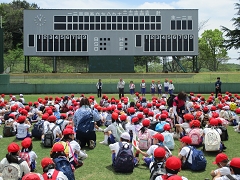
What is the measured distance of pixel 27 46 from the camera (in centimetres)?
3800

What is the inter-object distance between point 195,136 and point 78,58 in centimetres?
3871

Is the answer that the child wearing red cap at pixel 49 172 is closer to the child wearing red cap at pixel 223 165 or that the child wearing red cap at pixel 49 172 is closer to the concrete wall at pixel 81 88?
the child wearing red cap at pixel 223 165

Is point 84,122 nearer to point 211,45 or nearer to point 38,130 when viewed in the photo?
point 38,130

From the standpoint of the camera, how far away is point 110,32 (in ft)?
125

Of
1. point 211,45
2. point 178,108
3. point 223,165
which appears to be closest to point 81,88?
point 178,108

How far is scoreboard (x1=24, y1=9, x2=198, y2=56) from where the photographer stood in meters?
37.8

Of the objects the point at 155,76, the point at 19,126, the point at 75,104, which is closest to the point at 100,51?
the point at 155,76

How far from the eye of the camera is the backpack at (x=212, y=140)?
28.8ft

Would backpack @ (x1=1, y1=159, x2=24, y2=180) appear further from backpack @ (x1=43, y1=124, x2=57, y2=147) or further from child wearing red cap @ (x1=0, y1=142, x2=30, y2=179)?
backpack @ (x1=43, y1=124, x2=57, y2=147)

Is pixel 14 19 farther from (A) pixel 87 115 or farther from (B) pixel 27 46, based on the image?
(A) pixel 87 115

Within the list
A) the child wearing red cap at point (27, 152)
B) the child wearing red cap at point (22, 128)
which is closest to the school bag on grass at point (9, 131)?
the child wearing red cap at point (22, 128)

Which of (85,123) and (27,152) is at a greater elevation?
(85,123)

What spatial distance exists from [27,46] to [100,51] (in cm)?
830

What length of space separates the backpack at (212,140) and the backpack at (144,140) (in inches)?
59.2
